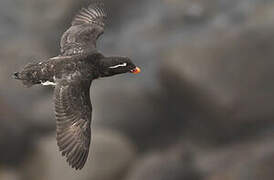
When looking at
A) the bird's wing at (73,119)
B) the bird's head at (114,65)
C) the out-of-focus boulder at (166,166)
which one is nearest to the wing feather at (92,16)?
the bird's head at (114,65)

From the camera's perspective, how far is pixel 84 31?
14.8 meters

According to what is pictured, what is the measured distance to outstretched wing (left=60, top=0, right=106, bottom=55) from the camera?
563 inches

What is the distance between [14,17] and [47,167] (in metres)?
9.28

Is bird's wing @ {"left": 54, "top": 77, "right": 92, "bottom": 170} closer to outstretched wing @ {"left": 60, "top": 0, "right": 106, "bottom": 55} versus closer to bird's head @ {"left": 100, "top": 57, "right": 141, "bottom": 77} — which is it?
bird's head @ {"left": 100, "top": 57, "right": 141, "bottom": 77}

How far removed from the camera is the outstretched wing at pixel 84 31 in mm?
14295

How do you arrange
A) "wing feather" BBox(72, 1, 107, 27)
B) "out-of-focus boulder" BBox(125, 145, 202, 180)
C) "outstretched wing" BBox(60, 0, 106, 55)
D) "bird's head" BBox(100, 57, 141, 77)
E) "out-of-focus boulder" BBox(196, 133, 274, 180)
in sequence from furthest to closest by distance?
"out-of-focus boulder" BBox(125, 145, 202, 180) → "out-of-focus boulder" BBox(196, 133, 274, 180) → "wing feather" BBox(72, 1, 107, 27) → "outstretched wing" BBox(60, 0, 106, 55) → "bird's head" BBox(100, 57, 141, 77)

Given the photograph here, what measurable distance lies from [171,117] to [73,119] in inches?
377

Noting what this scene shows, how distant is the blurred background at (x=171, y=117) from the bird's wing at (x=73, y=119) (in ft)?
19.2

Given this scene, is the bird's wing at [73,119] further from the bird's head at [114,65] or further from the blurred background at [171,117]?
the blurred background at [171,117]

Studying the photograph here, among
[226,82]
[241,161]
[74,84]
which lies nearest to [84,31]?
[74,84]

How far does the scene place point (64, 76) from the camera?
42.4 ft

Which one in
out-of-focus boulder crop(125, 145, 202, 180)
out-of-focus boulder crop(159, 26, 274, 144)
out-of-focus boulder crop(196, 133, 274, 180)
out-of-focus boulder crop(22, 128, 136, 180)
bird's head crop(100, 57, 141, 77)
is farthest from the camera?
out-of-focus boulder crop(159, 26, 274, 144)

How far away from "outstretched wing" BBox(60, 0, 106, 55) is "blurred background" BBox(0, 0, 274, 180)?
4.68m

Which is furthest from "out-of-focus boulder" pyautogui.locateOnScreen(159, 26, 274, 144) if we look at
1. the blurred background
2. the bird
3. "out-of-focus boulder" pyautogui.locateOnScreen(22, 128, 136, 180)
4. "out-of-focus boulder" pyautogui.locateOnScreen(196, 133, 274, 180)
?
the bird
